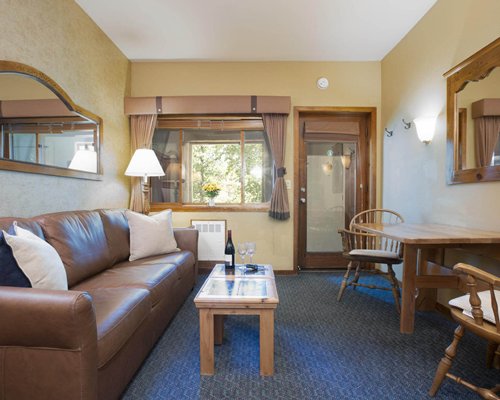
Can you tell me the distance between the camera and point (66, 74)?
2434 millimetres

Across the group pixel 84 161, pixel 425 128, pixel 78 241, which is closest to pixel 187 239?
pixel 78 241

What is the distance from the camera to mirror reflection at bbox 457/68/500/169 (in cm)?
192

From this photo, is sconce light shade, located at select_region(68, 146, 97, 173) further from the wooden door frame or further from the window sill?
the wooden door frame

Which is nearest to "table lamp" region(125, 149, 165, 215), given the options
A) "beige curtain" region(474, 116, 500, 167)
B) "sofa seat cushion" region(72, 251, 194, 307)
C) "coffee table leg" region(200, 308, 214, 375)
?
"sofa seat cushion" region(72, 251, 194, 307)

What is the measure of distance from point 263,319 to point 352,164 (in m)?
2.85

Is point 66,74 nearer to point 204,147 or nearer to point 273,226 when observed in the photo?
point 204,147

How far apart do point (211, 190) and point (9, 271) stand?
7.96 ft

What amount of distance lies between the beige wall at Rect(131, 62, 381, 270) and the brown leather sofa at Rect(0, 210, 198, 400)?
1.54 meters

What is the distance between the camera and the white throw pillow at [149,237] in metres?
2.55

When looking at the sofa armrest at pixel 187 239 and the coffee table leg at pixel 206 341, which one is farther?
the sofa armrest at pixel 187 239

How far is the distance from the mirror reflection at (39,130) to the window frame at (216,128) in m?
1.17

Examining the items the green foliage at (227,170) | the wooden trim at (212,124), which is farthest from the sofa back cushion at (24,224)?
the wooden trim at (212,124)

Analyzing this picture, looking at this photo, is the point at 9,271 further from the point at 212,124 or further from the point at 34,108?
the point at 212,124

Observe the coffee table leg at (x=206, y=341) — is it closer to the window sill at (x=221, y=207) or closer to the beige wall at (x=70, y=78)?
the beige wall at (x=70, y=78)
